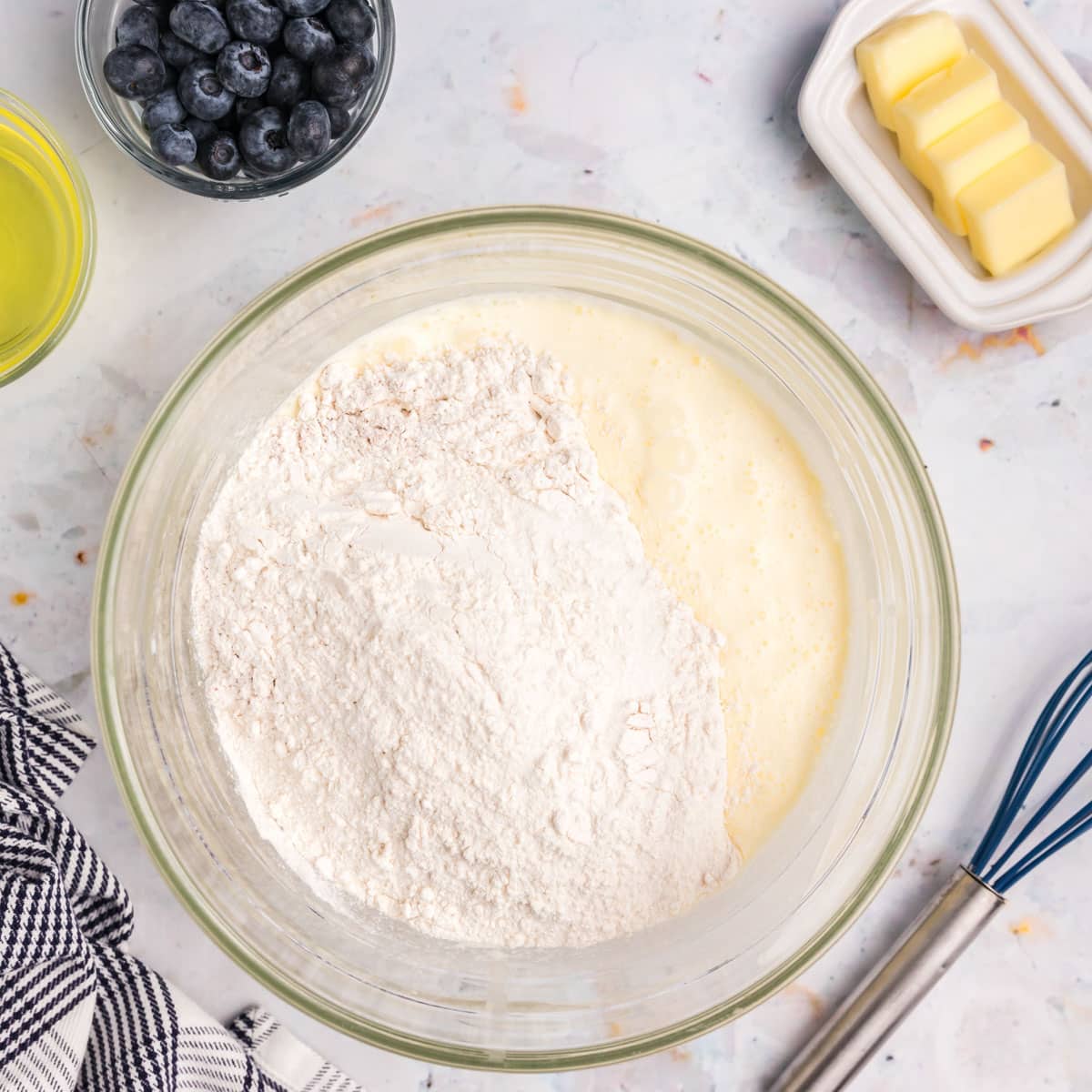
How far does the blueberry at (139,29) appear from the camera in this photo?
0.96 m

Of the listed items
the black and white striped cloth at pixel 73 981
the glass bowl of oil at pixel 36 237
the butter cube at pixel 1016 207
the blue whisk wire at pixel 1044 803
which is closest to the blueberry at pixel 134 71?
the glass bowl of oil at pixel 36 237

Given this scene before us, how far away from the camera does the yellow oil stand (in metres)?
1.02

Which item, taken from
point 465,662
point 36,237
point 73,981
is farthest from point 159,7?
point 73,981

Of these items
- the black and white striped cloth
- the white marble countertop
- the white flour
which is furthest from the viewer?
the white marble countertop

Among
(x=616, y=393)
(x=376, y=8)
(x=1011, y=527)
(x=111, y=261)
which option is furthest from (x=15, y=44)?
(x=1011, y=527)

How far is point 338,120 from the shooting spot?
3.25 feet

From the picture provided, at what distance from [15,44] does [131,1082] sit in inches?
44.2

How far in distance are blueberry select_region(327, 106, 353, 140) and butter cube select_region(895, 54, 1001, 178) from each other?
58 cm

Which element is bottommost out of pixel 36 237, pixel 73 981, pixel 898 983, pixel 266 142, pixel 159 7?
pixel 73 981

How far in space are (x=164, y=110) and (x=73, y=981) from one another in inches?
35.2

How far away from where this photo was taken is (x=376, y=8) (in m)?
1.00

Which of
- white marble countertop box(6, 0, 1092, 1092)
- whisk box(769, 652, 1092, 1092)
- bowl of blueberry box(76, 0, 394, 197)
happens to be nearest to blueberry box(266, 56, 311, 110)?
bowl of blueberry box(76, 0, 394, 197)

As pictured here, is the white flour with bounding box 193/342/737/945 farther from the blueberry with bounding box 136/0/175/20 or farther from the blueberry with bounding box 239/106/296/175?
the blueberry with bounding box 136/0/175/20

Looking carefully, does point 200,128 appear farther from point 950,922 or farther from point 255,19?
point 950,922
